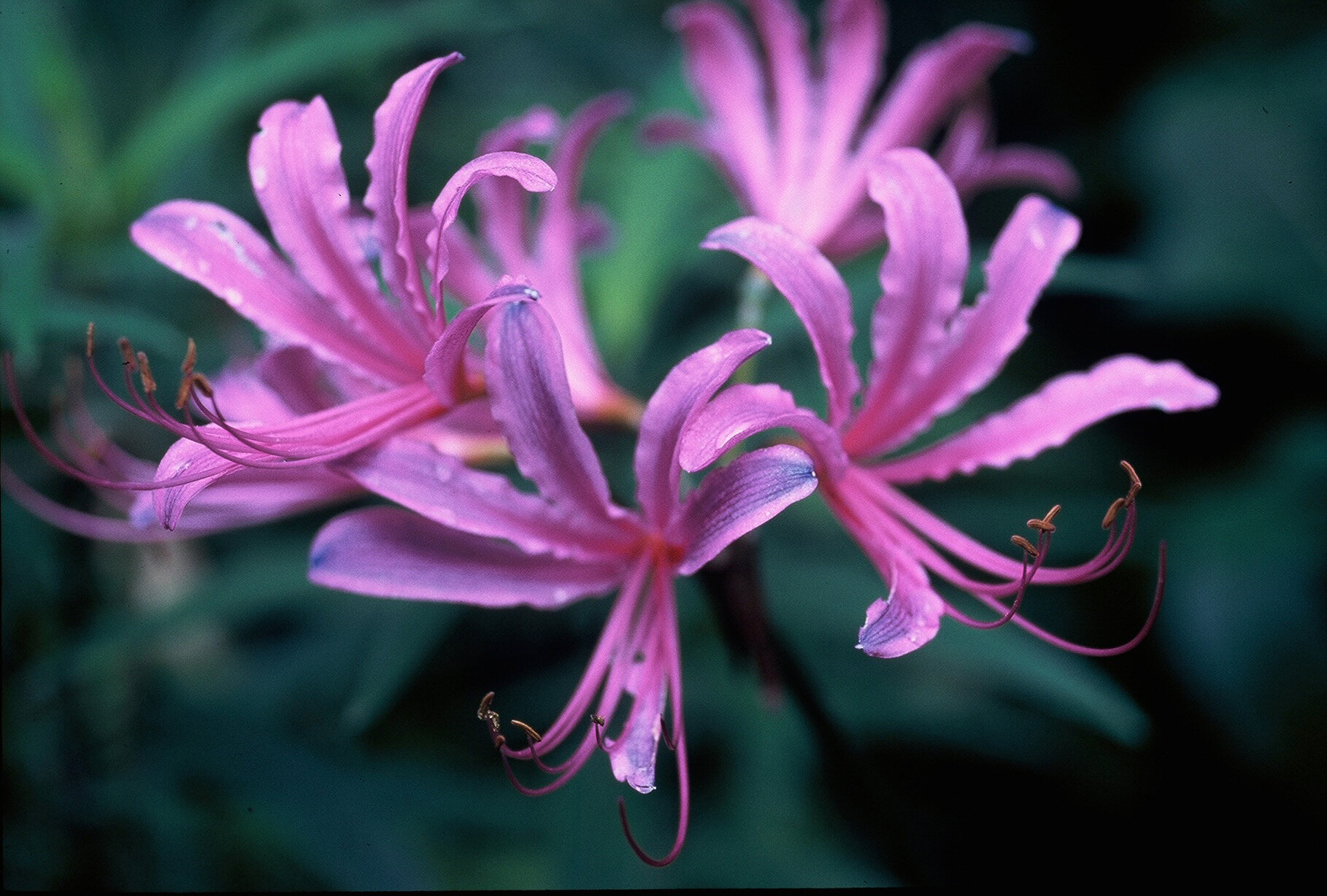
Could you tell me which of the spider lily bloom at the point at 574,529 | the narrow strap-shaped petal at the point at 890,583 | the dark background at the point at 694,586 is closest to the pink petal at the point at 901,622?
the narrow strap-shaped petal at the point at 890,583

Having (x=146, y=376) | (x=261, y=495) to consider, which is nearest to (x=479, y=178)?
(x=146, y=376)

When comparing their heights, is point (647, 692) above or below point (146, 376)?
below

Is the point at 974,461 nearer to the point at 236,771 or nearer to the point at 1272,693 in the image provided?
the point at 1272,693

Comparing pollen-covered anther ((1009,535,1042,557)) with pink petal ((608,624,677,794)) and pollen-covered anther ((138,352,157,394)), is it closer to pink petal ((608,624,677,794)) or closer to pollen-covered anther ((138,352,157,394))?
pink petal ((608,624,677,794))

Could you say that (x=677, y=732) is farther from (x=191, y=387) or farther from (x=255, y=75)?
(x=255, y=75)

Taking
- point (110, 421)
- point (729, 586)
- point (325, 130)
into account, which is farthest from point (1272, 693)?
point (110, 421)

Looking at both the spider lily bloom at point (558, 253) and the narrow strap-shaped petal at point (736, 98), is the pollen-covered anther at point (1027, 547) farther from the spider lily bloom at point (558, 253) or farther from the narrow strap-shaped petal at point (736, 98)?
the narrow strap-shaped petal at point (736, 98)
